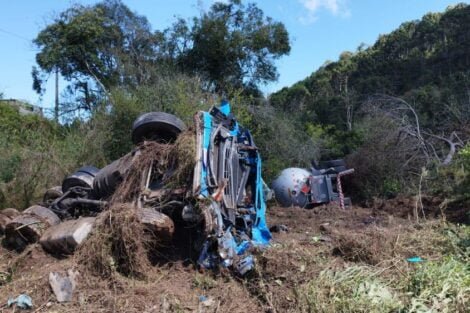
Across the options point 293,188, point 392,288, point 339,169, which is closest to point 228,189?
point 392,288

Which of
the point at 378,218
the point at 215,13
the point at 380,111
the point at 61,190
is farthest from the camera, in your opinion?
the point at 215,13

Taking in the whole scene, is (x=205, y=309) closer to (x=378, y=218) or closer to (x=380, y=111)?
(x=378, y=218)

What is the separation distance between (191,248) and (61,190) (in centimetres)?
370

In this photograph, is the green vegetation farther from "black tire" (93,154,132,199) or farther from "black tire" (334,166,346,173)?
"black tire" (334,166,346,173)

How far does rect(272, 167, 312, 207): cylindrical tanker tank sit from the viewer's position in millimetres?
11297

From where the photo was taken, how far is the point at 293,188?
1135cm

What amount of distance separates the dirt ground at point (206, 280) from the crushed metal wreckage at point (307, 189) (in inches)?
211

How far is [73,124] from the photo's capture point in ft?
53.6

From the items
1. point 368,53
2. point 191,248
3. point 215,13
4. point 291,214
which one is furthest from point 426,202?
point 368,53

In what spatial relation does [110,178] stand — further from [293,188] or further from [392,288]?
[293,188]

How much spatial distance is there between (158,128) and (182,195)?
165 cm

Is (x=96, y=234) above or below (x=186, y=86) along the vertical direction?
below

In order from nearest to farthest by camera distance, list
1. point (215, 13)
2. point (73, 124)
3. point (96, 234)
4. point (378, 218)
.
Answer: point (96, 234)
point (378, 218)
point (73, 124)
point (215, 13)

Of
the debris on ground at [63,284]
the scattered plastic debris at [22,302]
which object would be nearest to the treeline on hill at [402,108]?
the debris on ground at [63,284]
